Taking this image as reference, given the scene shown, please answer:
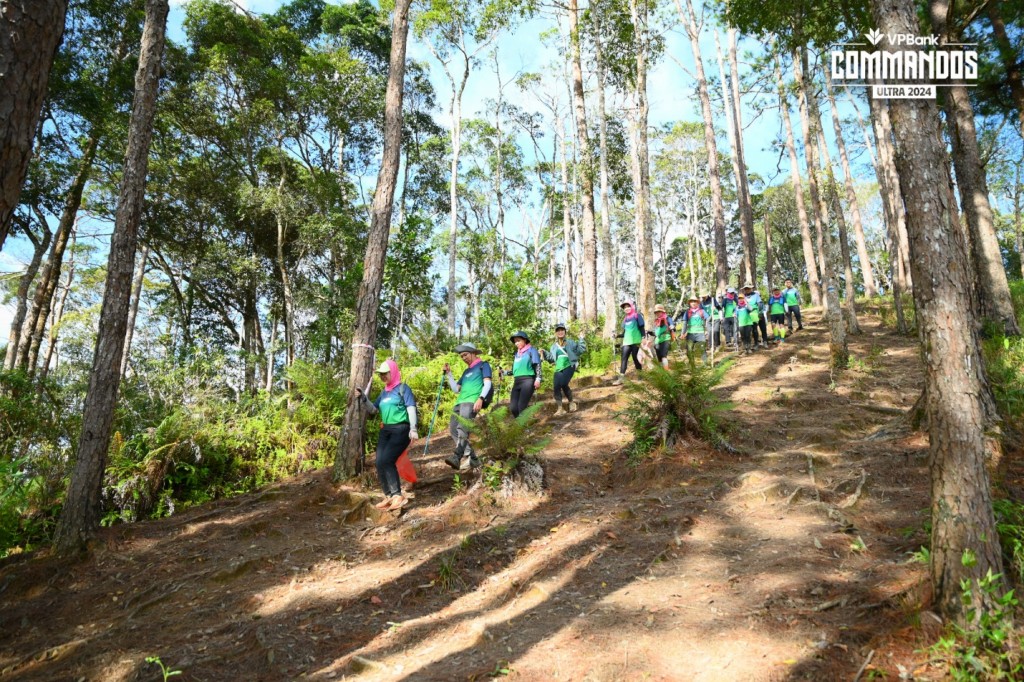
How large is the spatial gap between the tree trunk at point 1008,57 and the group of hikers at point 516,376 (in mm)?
6247

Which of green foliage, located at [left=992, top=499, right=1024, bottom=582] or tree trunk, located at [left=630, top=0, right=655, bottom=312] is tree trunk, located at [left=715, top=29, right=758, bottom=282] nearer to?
tree trunk, located at [left=630, top=0, right=655, bottom=312]

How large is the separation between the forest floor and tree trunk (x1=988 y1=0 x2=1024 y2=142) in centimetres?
846

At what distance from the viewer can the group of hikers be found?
6.80 metres

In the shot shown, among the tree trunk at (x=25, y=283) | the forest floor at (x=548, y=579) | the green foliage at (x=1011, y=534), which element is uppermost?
the tree trunk at (x=25, y=283)

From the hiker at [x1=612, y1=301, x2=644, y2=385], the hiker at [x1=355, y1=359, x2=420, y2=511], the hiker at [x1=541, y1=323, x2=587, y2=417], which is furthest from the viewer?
the hiker at [x1=612, y1=301, x2=644, y2=385]

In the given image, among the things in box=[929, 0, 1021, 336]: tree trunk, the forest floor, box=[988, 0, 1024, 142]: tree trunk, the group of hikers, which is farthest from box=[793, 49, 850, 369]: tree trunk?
box=[988, 0, 1024, 142]: tree trunk

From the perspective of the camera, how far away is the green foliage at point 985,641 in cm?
272

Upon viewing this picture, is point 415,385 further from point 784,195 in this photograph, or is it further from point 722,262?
point 784,195

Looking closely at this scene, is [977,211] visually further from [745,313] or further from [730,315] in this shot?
[730,315]

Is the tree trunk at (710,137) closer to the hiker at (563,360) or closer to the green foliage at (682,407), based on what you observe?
the hiker at (563,360)

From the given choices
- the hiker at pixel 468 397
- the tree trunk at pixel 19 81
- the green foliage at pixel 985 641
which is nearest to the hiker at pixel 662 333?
the hiker at pixel 468 397

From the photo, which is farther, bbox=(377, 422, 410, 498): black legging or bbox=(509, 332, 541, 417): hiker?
bbox=(509, 332, 541, 417): hiker

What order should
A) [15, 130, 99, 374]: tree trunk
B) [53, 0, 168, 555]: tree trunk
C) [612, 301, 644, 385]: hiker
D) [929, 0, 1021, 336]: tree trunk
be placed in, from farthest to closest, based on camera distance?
[15, 130, 99, 374]: tree trunk
[612, 301, 644, 385]: hiker
[929, 0, 1021, 336]: tree trunk
[53, 0, 168, 555]: tree trunk

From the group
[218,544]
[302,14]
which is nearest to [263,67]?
[302,14]
